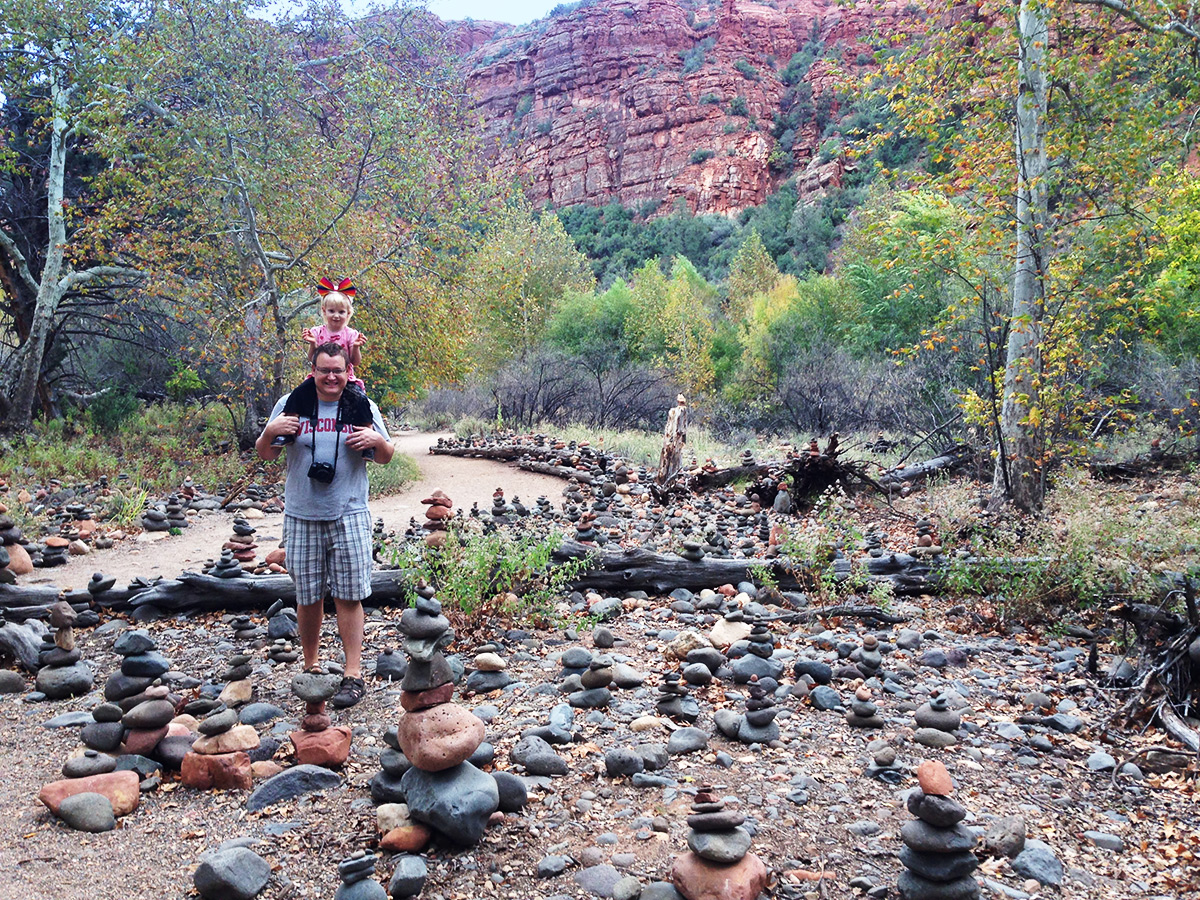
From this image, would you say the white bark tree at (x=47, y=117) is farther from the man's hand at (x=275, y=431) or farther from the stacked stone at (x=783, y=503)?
the stacked stone at (x=783, y=503)

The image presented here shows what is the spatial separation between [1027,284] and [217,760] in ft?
24.0

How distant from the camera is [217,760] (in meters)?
2.74

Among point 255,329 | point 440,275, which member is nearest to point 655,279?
point 440,275

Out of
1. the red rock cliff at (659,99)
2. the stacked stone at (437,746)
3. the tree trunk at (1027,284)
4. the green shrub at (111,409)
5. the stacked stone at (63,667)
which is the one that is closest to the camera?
the stacked stone at (437,746)

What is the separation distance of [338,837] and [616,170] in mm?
74762

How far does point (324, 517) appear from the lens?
3547 mm

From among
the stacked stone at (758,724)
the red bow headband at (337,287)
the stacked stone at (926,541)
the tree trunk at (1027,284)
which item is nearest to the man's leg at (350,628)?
the red bow headband at (337,287)

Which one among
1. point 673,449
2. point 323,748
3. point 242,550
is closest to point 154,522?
point 242,550

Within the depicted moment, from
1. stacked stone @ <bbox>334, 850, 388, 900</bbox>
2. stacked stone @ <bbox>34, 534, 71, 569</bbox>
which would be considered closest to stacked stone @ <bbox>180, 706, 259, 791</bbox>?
stacked stone @ <bbox>334, 850, 388, 900</bbox>

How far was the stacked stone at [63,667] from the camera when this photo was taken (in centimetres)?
371

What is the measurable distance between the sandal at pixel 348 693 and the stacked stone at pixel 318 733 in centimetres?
43

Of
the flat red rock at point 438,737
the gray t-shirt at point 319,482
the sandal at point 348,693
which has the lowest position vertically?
the sandal at point 348,693

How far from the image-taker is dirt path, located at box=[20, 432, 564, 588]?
612 cm

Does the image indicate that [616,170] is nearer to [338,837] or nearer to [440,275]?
[440,275]
